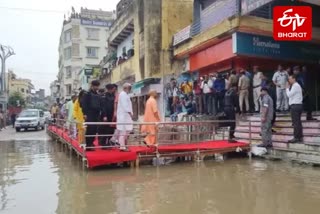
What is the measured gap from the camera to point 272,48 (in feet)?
53.6

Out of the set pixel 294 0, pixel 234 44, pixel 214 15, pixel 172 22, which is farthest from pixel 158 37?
pixel 294 0

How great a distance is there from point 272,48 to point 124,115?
26.8ft

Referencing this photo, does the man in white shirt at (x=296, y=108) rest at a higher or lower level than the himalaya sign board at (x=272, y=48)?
lower

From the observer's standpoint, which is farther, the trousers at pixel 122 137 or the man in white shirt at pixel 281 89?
the man in white shirt at pixel 281 89

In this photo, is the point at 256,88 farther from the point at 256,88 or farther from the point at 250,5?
the point at 250,5

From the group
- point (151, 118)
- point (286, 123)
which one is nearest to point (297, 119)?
point (286, 123)

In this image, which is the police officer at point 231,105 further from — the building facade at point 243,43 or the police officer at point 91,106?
the police officer at point 91,106

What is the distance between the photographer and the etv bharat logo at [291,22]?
14.8m

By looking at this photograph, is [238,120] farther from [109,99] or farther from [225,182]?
[225,182]

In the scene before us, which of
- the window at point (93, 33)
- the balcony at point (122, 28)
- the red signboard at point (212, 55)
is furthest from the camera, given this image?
the window at point (93, 33)

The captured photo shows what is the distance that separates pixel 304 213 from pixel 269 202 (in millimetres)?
684

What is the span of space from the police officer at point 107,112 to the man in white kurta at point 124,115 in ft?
1.47

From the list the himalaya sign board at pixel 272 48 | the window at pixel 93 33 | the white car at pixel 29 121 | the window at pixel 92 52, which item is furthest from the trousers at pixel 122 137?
the window at pixel 92 52

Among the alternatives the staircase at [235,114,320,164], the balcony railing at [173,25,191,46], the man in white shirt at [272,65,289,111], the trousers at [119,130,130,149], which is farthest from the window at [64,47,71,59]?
the trousers at [119,130,130,149]
